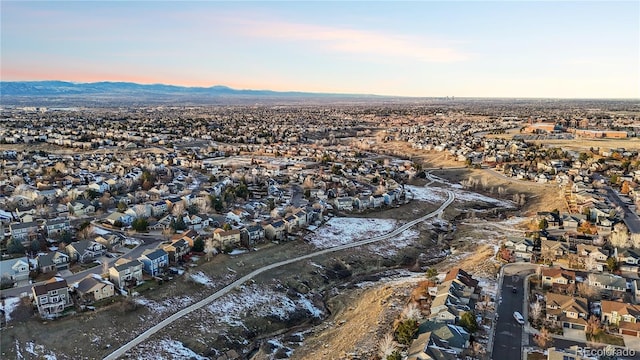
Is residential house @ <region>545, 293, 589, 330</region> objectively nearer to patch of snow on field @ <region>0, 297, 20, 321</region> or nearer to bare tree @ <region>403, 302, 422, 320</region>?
bare tree @ <region>403, 302, 422, 320</region>

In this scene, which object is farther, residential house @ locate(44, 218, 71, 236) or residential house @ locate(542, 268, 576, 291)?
residential house @ locate(44, 218, 71, 236)

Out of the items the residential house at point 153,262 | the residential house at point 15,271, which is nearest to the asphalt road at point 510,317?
the residential house at point 153,262

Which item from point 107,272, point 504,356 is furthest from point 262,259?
point 504,356

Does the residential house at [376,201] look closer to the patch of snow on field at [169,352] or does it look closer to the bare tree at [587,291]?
the bare tree at [587,291]

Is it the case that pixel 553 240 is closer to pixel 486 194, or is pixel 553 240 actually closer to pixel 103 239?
pixel 486 194

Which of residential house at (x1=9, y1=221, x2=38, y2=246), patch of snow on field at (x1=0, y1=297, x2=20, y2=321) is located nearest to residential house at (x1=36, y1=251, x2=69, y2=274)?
patch of snow on field at (x1=0, y1=297, x2=20, y2=321)

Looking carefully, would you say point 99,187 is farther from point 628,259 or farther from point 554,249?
point 628,259
